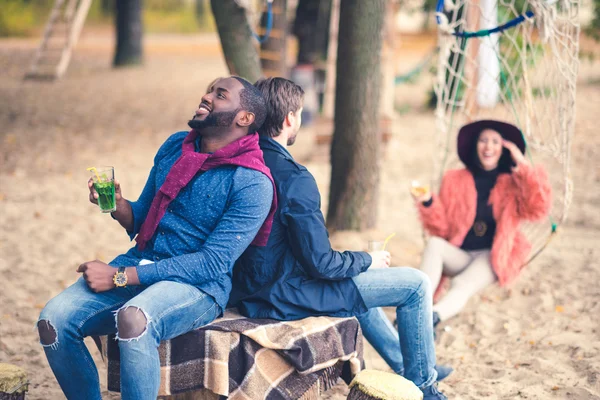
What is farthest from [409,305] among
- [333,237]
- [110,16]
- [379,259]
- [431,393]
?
[110,16]

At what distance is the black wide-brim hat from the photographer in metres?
4.01

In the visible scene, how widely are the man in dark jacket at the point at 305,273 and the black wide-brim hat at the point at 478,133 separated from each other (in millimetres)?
1471

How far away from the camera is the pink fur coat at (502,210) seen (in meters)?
3.90

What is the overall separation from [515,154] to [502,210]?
33cm

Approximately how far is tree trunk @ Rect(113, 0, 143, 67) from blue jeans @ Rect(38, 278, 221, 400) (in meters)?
12.3

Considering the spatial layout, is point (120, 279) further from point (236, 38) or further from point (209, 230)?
point (236, 38)

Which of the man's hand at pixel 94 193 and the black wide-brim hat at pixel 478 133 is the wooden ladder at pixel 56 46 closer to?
the black wide-brim hat at pixel 478 133

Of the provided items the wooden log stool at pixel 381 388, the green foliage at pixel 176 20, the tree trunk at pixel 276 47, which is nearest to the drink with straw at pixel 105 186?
the wooden log stool at pixel 381 388

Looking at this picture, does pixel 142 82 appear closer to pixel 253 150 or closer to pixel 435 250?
pixel 435 250

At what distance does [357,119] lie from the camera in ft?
15.5

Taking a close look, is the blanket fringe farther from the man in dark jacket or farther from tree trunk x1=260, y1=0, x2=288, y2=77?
tree trunk x1=260, y1=0, x2=288, y2=77

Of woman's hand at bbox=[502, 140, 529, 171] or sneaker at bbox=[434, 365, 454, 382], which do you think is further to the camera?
woman's hand at bbox=[502, 140, 529, 171]

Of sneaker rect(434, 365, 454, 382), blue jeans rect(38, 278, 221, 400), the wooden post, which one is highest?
the wooden post

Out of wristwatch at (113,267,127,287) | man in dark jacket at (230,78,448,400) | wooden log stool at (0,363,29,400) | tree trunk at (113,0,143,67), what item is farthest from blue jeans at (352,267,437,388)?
tree trunk at (113,0,143,67)
